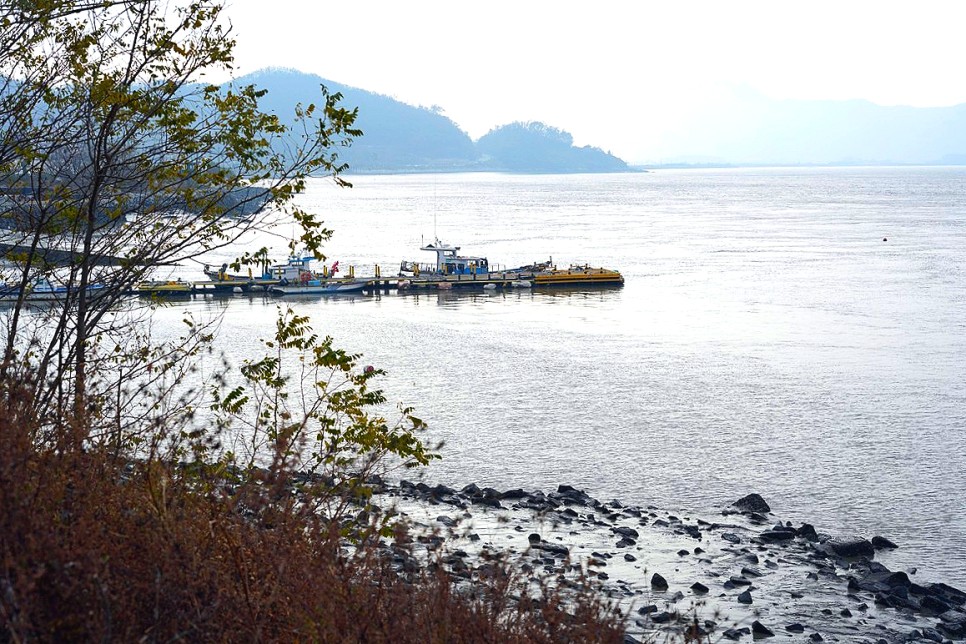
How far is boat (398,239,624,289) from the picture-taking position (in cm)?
5050

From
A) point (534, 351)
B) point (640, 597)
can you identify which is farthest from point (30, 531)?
point (534, 351)

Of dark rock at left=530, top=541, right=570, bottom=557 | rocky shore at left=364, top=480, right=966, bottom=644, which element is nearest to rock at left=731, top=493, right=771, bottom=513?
rocky shore at left=364, top=480, right=966, bottom=644

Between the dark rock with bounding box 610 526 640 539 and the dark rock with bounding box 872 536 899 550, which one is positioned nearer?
the dark rock with bounding box 872 536 899 550

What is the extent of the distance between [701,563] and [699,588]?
1.24 metres

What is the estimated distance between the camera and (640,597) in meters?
13.6

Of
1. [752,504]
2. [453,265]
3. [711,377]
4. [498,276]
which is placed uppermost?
[453,265]

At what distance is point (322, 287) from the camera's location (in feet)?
162

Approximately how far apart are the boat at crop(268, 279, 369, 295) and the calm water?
201 centimetres

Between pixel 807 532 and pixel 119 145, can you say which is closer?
pixel 119 145

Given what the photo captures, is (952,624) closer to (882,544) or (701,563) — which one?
(882,544)

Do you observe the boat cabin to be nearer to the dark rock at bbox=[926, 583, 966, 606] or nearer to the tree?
the dark rock at bbox=[926, 583, 966, 606]

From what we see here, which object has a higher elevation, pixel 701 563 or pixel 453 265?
pixel 453 265

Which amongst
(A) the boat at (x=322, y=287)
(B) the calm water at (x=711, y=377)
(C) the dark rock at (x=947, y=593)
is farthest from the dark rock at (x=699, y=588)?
(A) the boat at (x=322, y=287)

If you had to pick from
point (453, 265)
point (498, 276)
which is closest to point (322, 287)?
point (453, 265)
